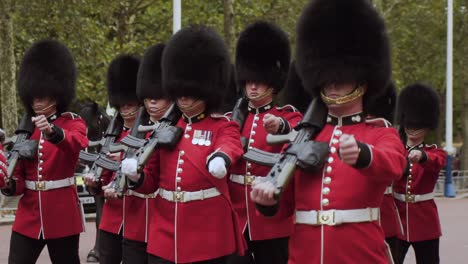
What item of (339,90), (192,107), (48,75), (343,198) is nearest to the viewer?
(343,198)

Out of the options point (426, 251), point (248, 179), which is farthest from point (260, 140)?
point (426, 251)

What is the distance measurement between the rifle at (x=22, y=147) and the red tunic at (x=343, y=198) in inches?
110

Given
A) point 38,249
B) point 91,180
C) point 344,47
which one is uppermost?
point 344,47

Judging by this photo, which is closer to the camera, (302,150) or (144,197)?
(302,150)

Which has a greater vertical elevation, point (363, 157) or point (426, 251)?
point (363, 157)

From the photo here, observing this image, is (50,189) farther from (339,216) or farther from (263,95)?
(339,216)

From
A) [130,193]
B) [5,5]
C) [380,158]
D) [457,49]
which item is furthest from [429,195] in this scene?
[457,49]

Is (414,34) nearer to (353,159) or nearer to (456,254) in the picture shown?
(456,254)

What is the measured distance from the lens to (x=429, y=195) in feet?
26.9

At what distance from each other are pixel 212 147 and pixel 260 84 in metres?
1.45

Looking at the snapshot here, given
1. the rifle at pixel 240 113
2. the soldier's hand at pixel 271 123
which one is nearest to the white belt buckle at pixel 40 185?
the rifle at pixel 240 113

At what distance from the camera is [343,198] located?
467 cm

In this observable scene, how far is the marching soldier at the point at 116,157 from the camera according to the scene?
7.32 m

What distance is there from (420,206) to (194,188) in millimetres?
2956
